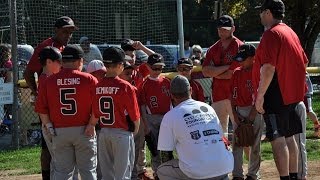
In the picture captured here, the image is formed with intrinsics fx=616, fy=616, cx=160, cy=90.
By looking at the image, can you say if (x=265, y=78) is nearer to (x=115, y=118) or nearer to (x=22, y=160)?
(x=115, y=118)

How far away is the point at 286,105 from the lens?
6633 mm

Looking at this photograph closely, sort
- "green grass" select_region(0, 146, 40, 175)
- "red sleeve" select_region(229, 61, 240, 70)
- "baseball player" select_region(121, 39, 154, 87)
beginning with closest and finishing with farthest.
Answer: "red sleeve" select_region(229, 61, 240, 70) → "baseball player" select_region(121, 39, 154, 87) → "green grass" select_region(0, 146, 40, 175)

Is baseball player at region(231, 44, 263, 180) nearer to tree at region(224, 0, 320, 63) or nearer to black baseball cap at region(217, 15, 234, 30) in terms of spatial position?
black baseball cap at region(217, 15, 234, 30)

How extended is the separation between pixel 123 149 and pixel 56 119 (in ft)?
2.69

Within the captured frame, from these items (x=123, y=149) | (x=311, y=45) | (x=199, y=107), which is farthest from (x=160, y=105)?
(x=311, y=45)

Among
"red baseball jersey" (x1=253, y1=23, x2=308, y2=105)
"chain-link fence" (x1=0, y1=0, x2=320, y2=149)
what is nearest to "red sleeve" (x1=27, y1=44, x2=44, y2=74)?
"red baseball jersey" (x1=253, y1=23, x2=308, y2=105)

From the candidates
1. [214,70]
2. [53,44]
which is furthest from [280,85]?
[53,44]

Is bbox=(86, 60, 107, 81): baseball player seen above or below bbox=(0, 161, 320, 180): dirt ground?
above

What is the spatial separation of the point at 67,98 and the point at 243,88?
7.62 feet

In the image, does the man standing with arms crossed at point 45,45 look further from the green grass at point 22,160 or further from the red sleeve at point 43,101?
the green grass at point 22,160

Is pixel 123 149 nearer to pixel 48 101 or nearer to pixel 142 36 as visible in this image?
pixel 48 101

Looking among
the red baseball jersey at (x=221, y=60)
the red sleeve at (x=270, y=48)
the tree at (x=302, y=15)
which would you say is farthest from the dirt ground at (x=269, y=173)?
the tree at (x=302, y=15)

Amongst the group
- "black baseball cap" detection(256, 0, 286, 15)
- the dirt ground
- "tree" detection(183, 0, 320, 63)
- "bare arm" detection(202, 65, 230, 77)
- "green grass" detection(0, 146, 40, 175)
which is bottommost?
"green grass" detection(0, 146, 40, 175)

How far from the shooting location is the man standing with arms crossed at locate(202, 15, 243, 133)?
8266 millimetres
